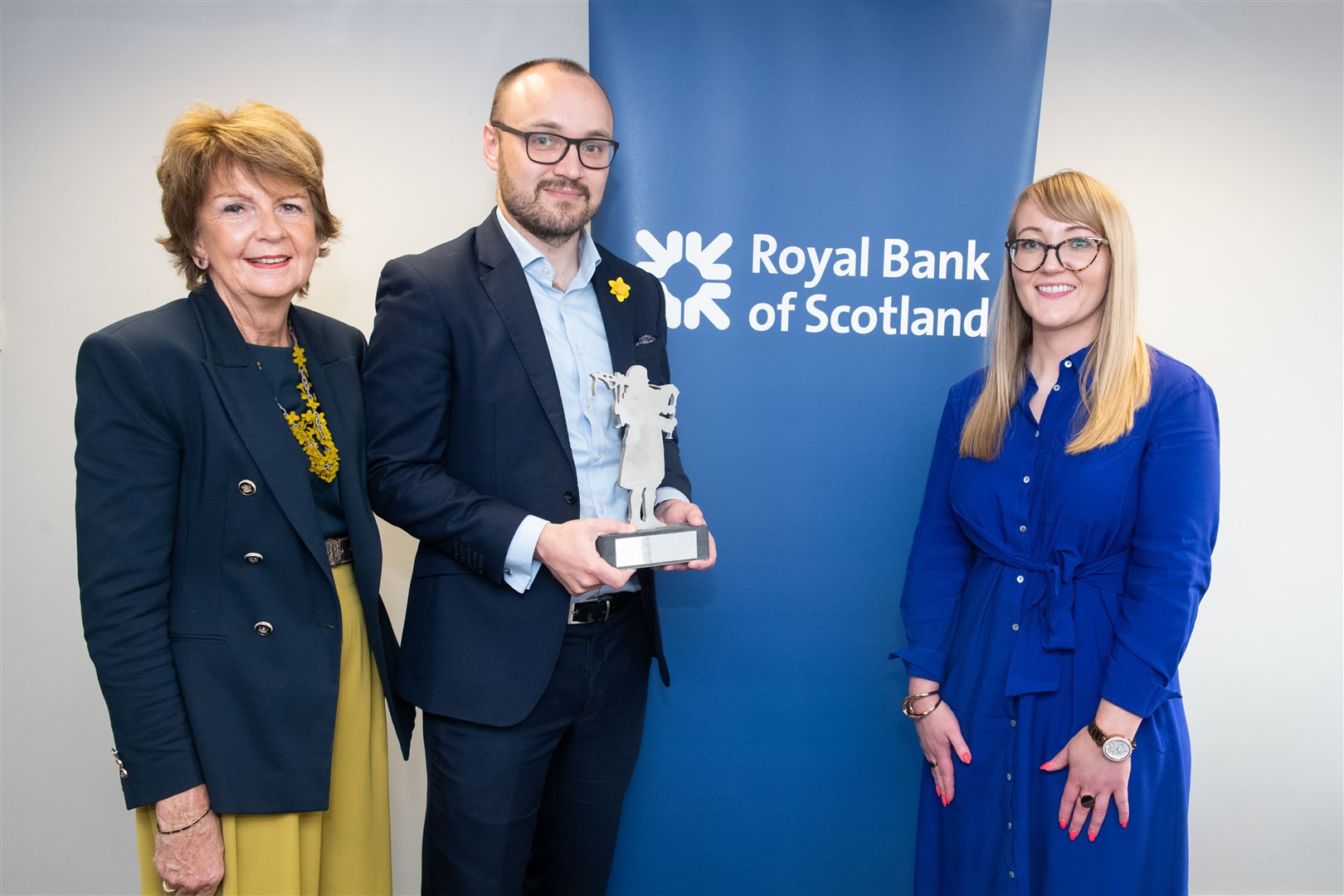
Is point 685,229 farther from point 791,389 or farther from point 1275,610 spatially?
point 1275,610

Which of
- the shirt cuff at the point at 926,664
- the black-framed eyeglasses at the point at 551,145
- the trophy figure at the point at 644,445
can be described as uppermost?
the black-framed eyeglasses at the point at 551,145

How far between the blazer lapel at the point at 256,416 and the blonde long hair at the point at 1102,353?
1.40 meters

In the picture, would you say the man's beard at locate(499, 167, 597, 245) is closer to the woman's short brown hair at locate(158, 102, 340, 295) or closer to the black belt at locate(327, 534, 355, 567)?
the woman's short brown hair at locate(158, 102, 340, 295)

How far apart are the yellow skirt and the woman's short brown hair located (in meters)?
0.73

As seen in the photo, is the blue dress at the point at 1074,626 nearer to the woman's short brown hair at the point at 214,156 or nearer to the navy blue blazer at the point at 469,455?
the navy blue blazer at the point at 469,455

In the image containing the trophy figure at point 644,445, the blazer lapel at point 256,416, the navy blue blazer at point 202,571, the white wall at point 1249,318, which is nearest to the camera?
the navy blue blazer at point 202,571

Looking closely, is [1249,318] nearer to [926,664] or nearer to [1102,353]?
[1102,353]

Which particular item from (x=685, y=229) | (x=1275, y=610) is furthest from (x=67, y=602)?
(x=1275, y=610)

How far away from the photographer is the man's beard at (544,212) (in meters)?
1.98

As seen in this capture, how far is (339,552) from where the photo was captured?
5.83 ft

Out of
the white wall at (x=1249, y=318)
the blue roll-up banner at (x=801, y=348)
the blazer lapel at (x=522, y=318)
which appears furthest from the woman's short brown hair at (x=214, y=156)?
the white wall at (x=1249, y=318)

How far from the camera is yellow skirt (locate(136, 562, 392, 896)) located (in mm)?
1636

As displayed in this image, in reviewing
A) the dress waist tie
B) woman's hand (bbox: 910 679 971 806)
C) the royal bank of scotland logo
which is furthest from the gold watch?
the royal bank of scotland logo

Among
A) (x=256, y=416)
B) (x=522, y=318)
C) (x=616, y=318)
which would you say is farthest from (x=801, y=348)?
(x=256, y=416)
